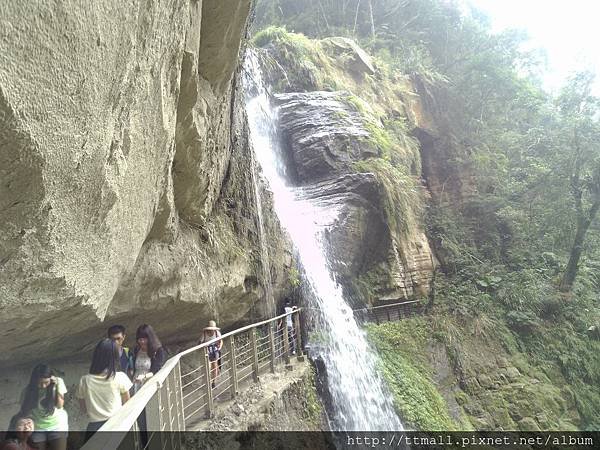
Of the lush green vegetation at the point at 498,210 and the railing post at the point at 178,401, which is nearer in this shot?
the railing post at the point at 178,401

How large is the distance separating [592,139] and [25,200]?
18.7 m

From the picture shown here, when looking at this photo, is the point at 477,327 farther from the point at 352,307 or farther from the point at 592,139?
the point at 592,139

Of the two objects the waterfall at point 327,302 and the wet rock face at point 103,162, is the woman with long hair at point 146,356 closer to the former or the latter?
the wet rock face at point 103,162

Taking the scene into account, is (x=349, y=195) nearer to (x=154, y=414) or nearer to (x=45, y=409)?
(x=154, y=414)

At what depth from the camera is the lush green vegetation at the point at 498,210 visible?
1309 centimetres

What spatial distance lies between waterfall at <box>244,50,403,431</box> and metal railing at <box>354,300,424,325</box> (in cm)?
72

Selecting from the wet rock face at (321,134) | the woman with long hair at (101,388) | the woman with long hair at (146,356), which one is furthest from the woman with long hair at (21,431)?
the wet rock face at (321,134)

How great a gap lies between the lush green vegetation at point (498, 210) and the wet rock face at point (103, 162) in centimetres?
778

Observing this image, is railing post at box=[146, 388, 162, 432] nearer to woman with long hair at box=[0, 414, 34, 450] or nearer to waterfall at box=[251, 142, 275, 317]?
woman with long hair at box=[0, 414, 34, 450]

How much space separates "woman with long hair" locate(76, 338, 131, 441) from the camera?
3371 mm

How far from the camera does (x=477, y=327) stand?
14.8 meters

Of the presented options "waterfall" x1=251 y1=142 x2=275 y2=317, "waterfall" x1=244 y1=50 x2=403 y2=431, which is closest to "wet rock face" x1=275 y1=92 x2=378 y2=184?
"waterfall" x1=244 y1=50 x2=403 y2=431

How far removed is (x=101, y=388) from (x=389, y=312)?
38.5 feet

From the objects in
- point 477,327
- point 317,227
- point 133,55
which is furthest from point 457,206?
point 133,55
